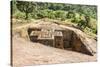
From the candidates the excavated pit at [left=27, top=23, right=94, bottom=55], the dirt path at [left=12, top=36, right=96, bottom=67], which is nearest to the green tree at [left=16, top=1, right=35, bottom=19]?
the excavated pit at [left=27, top=23, right=94, bottom=55]

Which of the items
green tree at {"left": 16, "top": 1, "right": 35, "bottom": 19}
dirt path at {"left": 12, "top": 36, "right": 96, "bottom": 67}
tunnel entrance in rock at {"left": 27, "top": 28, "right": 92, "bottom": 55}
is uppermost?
green tree at {"left": 16, "top": 1, "right": 35, "bottom": 19}

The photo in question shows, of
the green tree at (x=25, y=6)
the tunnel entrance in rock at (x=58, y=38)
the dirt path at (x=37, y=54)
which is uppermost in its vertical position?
the green tree at (x=25, y=6)

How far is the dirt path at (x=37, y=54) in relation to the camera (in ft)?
7.52

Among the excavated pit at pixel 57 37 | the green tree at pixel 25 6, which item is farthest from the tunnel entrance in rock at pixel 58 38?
the green tree at pixel 25 6

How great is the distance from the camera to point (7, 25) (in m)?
2.27

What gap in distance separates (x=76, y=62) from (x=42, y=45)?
52 cm

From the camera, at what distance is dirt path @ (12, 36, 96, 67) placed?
2.29 metres

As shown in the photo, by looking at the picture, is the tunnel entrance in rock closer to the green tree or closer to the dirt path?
the dirt path

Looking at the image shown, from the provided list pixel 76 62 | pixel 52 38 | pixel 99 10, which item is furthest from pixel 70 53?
pixel 99 10

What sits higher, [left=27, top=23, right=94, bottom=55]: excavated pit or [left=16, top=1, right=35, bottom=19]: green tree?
[left=16, top=1, right=35, bottom=19]: green tree

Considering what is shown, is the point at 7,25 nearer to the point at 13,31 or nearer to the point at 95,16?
the point at 13,31

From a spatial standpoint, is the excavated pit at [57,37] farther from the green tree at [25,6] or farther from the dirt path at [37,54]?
the green tree at [25,6]

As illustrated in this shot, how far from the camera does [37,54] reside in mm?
2385

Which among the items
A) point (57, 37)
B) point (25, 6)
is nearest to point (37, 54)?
point (57, 37)
